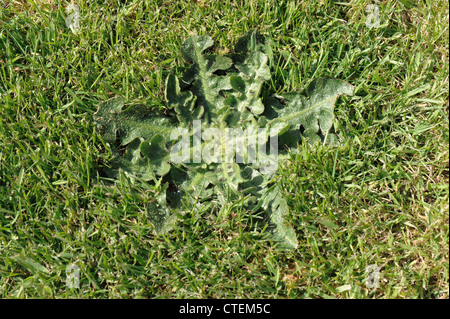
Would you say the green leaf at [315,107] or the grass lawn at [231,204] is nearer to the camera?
the grass lawn at [231,204]

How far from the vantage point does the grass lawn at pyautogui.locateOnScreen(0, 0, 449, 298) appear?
2.43m

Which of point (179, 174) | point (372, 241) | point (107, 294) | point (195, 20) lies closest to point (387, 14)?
point (195, 20)

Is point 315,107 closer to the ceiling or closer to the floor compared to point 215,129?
closer to the ceiling

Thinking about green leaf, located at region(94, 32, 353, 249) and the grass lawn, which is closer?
the grass lawn

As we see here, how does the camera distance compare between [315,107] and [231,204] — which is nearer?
[231,204]

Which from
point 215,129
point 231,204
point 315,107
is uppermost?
point 315,107

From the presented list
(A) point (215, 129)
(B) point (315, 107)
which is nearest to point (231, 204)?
(A) point (215, 129)

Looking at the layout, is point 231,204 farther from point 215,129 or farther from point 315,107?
point 315,107

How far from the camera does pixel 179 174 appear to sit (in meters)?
2.61

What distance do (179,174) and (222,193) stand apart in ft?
0.87

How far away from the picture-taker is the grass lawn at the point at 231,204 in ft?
7.97

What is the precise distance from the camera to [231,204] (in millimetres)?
2498

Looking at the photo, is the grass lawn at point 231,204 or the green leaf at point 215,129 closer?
the grass lawn at point 231,204

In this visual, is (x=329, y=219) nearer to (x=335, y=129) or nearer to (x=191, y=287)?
(x=335, y=129)
